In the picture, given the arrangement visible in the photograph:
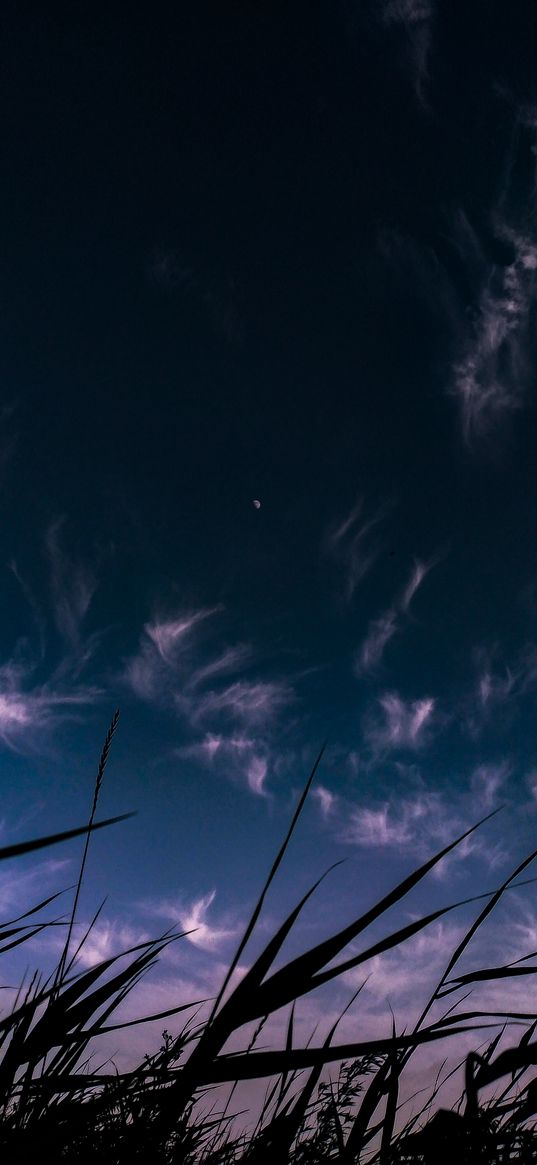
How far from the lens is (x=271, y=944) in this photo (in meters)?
1.17

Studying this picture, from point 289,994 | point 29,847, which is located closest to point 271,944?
point 289,994

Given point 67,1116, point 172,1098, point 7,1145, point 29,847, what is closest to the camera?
point 29,847

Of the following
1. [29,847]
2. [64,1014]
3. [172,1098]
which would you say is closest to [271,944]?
[172,1098]

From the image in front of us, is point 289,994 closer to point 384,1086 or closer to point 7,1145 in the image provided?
point 7,1145

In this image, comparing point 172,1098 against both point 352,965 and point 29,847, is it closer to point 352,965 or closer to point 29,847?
point 352,965

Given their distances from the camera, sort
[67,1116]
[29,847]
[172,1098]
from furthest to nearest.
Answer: [67,1116], [172,1098], [29,847]

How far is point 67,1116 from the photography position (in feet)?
4.81

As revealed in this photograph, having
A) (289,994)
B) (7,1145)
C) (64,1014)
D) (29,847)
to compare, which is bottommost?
(7,1145)

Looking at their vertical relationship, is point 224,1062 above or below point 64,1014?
above

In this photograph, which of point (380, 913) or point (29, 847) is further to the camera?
point (380, 913)

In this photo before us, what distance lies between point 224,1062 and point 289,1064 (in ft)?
0.37

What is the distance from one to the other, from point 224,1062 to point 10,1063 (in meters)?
0.75

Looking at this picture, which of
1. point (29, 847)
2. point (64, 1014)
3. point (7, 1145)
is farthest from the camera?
point (64, 1014)

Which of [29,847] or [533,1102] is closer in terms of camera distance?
[29,847]
